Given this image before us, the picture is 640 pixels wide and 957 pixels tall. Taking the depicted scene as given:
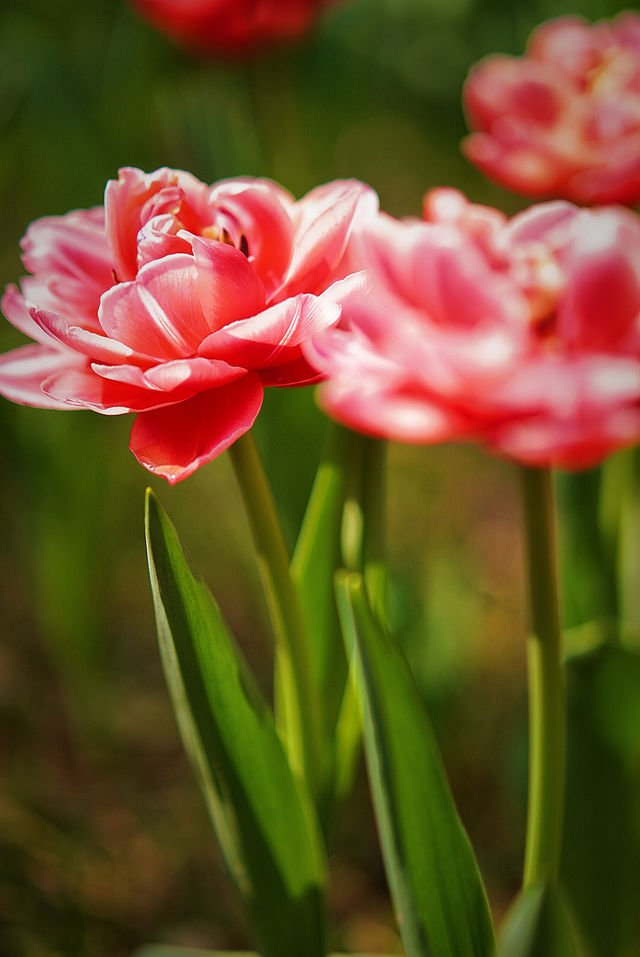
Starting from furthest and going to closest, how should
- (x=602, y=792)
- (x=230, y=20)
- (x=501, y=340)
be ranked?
(x=230, y=20)
(x=602, y=792)
(x=501, y=340)

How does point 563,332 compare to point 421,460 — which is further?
point 421,460

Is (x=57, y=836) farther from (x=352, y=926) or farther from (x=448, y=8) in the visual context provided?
(x=448, y=8)

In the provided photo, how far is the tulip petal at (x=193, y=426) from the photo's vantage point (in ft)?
0.86

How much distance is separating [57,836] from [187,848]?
11cm

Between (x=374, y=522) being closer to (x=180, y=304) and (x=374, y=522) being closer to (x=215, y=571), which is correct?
(x=180, y=304)

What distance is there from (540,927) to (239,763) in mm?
120

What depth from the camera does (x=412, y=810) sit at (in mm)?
306

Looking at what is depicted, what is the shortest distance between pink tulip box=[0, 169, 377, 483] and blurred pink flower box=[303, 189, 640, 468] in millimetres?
21

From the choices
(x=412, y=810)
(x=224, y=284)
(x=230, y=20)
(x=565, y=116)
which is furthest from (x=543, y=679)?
(x=230, y=20)

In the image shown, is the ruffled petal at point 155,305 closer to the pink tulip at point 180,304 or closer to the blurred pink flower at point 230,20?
the pink tulip at point 180,304

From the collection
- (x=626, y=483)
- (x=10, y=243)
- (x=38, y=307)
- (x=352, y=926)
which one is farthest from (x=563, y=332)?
(x=10, y=243)

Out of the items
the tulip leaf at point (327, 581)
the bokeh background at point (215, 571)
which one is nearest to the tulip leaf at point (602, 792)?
the bokeh background at point (215, 571)

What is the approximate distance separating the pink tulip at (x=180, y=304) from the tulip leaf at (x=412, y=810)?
7 cm

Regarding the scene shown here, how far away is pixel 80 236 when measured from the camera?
310mm
